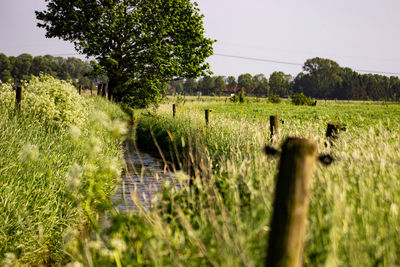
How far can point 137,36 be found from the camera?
70.6 feet

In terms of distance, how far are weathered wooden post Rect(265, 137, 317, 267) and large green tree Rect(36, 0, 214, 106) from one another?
19.6 m

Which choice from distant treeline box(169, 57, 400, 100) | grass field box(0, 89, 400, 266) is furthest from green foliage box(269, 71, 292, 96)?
grass field box(0, 89, 400, 266)

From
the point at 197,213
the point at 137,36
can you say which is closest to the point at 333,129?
the point at 197,213

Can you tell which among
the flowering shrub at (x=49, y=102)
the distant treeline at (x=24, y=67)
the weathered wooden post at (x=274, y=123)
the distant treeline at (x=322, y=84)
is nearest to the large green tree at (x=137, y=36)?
the flowering shrub at (x=49, y=102)

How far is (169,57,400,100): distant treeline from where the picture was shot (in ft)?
319

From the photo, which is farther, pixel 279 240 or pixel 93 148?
pixel 93 148

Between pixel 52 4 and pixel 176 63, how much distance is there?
8.92 meters

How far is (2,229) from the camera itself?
4.38 m

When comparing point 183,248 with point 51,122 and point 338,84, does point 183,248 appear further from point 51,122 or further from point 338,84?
point 338,84

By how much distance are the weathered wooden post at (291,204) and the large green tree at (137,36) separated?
19567 mm

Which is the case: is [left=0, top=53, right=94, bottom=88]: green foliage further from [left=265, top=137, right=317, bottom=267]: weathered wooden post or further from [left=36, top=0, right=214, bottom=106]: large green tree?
[left=265, top=137, right=317, bottom=267]: weathered wooden post

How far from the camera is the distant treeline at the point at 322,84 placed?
9719 cm

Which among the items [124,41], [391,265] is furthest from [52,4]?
[391,265]

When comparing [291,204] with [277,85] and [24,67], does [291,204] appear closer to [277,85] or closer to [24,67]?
[277,85]
